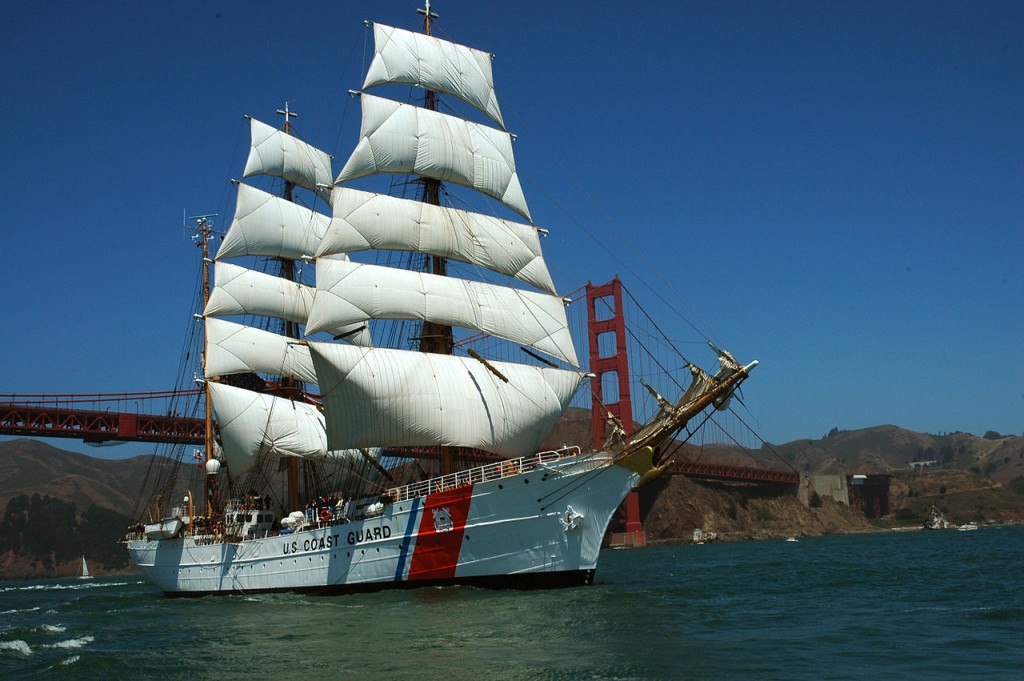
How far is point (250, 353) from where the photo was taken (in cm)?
4297

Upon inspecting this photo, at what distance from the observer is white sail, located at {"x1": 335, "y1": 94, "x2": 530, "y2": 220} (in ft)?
117

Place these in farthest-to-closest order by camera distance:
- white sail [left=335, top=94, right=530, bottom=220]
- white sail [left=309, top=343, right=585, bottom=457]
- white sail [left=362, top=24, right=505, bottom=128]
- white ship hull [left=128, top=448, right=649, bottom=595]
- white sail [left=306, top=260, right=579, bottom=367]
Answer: white sail [left=362, top=24, right=505, bottom=128] < white sail [left=335, top=94, right=530, bottom=220] < white sail [left=306, top=260, right=579, bottom=367] < white sail [left=309, top=343, right=585, bottom=457] < white ship hull [left=128, top=448, right=649, bottom=595]

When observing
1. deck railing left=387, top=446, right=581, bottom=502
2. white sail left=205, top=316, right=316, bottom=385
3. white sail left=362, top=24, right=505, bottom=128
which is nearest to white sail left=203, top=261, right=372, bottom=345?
white sail left=205, top=316, right=316, bottom=385

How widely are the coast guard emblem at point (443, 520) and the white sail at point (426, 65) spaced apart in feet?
58.8

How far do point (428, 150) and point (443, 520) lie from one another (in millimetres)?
15173

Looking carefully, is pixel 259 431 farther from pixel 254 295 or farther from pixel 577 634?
pixel 577 634

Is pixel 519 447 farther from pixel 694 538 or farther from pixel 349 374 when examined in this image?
pixel 694 538

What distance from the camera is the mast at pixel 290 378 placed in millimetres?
40819

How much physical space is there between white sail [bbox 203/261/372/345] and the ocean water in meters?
15.1

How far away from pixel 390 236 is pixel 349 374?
6.04m

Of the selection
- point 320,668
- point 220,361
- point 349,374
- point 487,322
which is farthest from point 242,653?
point 220,361

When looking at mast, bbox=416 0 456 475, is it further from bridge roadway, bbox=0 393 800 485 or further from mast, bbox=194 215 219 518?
bridge roadway, bbox=0 393 800 485

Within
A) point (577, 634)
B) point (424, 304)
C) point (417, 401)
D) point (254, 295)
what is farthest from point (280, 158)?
point (577, 634)

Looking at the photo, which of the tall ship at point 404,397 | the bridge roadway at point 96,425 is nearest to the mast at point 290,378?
the tall ship at point 404,397
